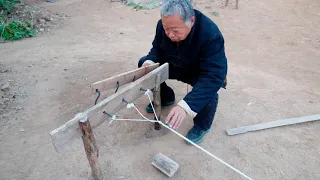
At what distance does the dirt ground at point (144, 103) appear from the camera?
2.33m

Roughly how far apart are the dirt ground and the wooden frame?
1.71 ft

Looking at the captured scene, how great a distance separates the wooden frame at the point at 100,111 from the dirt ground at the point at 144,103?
1.71 feet

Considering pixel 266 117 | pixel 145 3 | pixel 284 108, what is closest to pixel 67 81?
pixel 266 117

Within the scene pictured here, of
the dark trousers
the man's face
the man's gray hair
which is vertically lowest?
the dark trousers

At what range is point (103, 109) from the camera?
1841 millimetres

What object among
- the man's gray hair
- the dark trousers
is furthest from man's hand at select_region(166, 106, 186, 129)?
the man's gray hair

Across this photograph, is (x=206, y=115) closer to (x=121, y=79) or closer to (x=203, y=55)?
(x=203, y=55)

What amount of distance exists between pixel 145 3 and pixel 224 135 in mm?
5234

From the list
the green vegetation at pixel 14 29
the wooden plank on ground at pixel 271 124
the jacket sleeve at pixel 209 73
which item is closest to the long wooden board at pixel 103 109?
→ the jacket sleeve at pixel 209 73

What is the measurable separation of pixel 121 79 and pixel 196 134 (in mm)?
963

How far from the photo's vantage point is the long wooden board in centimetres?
160

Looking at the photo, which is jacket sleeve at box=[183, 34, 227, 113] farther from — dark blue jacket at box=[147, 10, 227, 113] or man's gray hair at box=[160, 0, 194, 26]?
man's gray hair at box=[160, 0, 194, 26]

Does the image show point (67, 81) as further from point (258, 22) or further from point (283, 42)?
point (258, 22)

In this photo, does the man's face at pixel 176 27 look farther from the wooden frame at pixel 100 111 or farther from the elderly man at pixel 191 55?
the wooden frame at pixel 100 111
